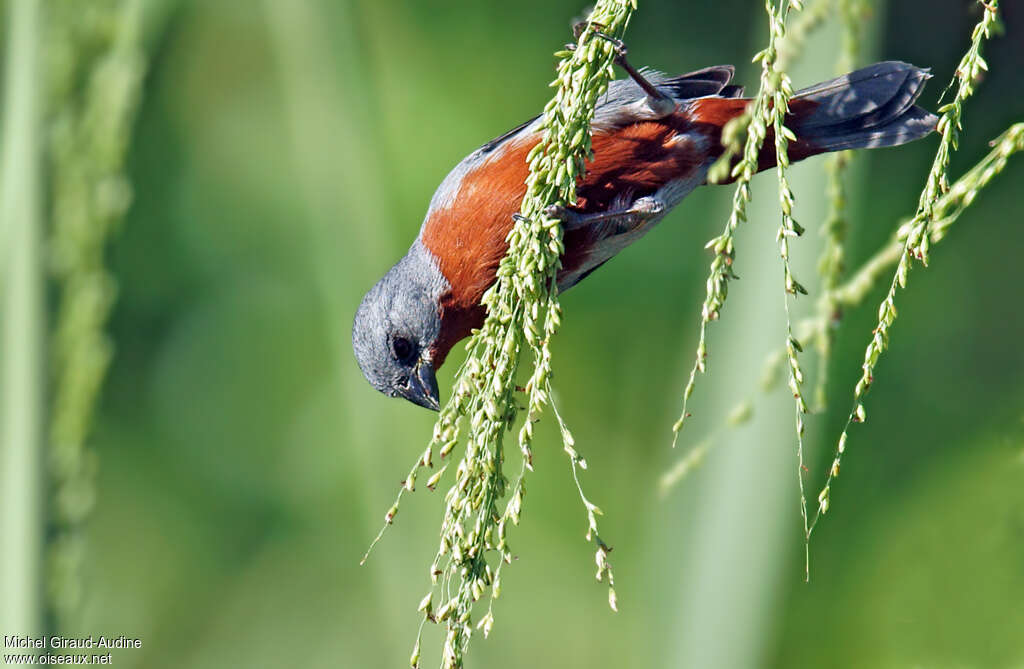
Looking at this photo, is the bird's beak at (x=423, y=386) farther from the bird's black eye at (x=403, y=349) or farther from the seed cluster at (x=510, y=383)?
the seed cluster at (x=510, y=383)

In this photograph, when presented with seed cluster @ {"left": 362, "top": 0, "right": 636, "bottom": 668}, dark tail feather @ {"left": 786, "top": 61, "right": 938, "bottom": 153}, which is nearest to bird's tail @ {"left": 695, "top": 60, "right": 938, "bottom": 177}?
dark tail feather @ {"left": 786, "top": 61, "right": 938, "bottom": 153}

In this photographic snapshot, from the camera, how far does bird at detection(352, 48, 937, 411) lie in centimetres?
217

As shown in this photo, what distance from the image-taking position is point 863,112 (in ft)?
7.13

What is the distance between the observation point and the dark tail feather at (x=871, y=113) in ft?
7.01

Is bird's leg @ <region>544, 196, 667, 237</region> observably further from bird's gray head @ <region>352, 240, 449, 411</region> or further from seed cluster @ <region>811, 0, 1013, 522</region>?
seed cluster @ <region>811, 0, 1013, 522</region>

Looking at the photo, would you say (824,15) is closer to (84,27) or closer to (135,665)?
(84,27)

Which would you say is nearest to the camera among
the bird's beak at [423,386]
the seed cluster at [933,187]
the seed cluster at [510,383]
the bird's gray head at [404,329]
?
the seed cluster at [933,187]

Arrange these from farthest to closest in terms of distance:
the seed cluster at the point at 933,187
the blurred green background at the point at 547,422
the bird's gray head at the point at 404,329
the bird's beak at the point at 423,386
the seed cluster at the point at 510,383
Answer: the bird's beak at the point at 423,386 < the bird's gray head at the point at 404,329 < the blurred green background at the point at 547,422 < the seed cluster at the point at 510,383 < the seed cluster at the point at 933,187

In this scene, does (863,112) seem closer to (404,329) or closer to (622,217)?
(622,217)

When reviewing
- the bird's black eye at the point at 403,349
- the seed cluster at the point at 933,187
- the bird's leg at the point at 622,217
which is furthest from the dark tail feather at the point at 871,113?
the bird's black eye at the point at 403,349

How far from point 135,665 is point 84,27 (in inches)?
167

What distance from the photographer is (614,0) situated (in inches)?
56.3

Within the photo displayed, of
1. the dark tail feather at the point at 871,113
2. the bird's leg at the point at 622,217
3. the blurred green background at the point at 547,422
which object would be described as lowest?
the blurred green background at the point at 547,422

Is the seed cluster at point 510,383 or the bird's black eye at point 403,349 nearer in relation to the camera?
the seed cluster at point 510,383
